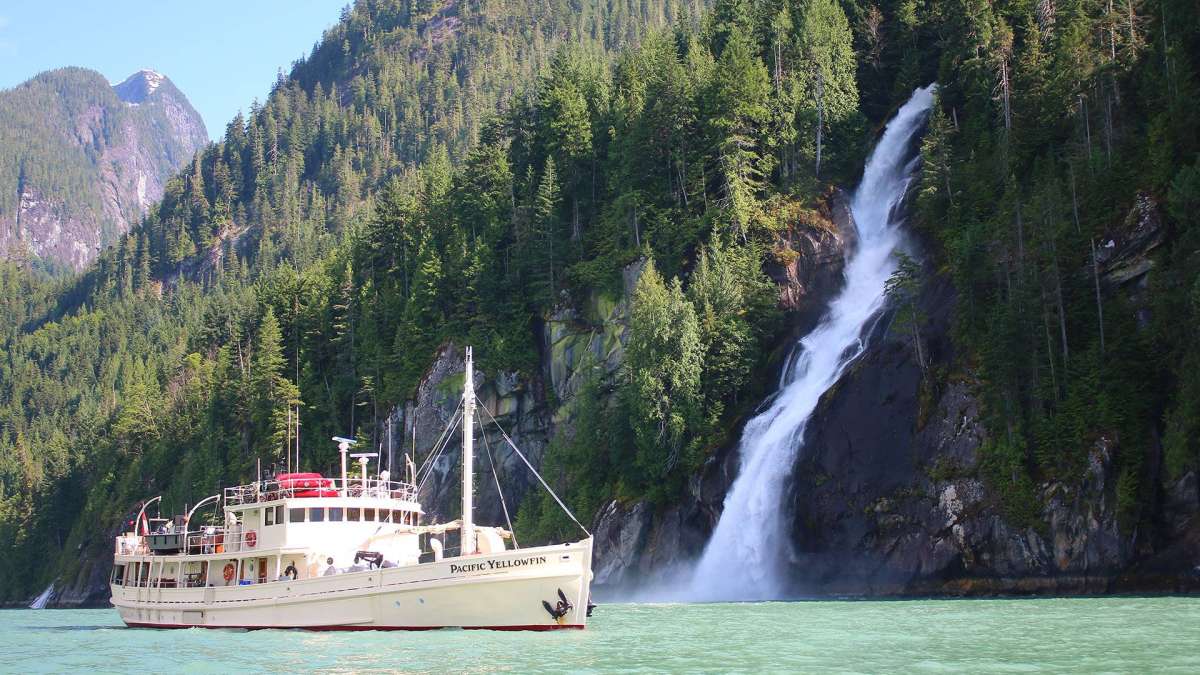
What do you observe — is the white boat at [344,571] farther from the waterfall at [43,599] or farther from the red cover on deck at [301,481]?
the waterfall at [43,599]

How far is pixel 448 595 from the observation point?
139ft

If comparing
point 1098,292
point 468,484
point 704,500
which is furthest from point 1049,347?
point 468,484

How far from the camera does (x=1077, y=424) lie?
183 ft

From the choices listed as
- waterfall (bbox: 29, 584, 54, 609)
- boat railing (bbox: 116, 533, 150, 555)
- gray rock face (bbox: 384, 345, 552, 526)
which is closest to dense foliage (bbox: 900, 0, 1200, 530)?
gray rock face (bbox: 384, 345, 552, 526)

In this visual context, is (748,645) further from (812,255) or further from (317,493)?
(812,255)

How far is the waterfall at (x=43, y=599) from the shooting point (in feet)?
409

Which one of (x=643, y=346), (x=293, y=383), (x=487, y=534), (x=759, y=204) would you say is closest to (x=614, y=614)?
(x=487, y=534)

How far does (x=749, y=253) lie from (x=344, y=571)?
4093cm

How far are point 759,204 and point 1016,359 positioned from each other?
1134 inches

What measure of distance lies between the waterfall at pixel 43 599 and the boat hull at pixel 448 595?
89.0 meters

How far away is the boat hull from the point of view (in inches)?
1633

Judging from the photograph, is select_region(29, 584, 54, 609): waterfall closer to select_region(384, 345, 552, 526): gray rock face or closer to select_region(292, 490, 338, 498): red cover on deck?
select_region(384, 345, 552, 526): gray rock face

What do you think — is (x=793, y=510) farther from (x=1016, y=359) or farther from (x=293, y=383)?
(x=293, y=383)

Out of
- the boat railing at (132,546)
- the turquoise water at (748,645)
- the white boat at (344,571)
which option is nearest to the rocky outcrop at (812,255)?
the turquoise water at (748,645)
